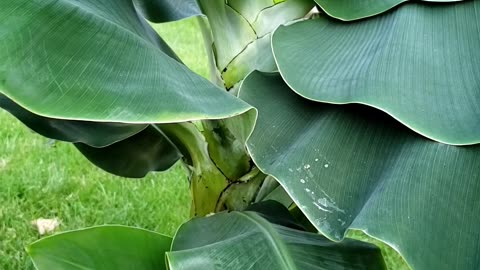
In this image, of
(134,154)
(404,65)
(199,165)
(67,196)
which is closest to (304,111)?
(404,65)

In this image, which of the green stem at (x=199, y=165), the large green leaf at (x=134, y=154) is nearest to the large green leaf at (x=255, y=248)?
the green stem at (x=199, y=165)

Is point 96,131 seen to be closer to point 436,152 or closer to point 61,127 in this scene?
point 61,127

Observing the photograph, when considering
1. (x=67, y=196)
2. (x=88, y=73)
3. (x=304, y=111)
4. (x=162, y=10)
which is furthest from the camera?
(x=67, y=196)

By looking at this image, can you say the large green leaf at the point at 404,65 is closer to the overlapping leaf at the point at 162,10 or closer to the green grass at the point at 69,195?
the overlapping leaf at the point at 162,10

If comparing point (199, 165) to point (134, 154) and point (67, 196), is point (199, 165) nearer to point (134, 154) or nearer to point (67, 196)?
point (134, 154)

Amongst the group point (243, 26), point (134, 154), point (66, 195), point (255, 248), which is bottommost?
point (66, 195)

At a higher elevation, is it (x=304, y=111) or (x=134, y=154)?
(x=304, y=111)
